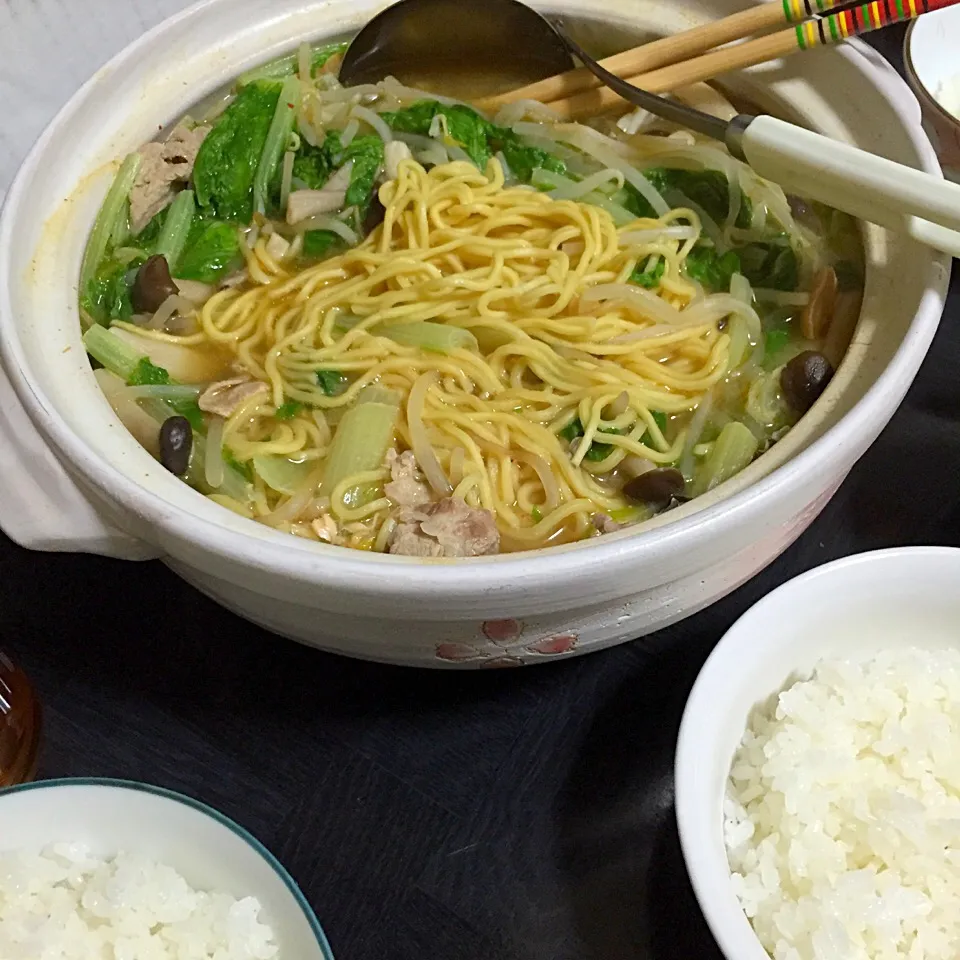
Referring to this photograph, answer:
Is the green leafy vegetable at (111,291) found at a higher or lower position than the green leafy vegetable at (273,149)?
lower

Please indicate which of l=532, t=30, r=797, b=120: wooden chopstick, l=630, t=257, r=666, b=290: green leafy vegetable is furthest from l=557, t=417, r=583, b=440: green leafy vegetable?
l=532, t=30, r=797, b=120: wooden chopstick

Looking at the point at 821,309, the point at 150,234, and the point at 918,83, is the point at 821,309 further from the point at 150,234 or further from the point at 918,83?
the point at 150,234

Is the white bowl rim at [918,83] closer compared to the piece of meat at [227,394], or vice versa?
the piece of meat at [227,394]

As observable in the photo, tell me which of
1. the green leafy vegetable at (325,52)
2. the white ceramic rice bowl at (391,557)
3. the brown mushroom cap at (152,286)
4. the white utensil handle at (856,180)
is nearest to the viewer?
the white ceramic rice bowl at (391,557)

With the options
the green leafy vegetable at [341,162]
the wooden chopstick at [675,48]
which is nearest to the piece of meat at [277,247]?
the green leafy vegetable at [341,162]

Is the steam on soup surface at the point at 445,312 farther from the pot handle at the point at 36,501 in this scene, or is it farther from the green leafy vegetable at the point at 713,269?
the pot handle at the point at 36,501

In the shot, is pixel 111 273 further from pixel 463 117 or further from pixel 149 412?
pixel 463 117

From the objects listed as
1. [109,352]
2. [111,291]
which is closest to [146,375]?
[109,352]
